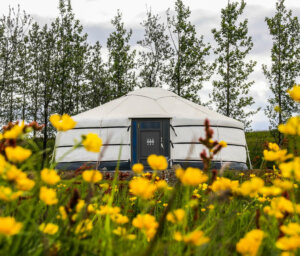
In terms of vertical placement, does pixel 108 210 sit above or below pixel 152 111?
below

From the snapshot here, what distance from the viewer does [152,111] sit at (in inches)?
397

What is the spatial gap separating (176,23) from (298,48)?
5122 millimetres

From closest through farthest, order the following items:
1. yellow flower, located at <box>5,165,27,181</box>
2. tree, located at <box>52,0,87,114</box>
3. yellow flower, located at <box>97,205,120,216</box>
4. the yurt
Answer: yellow flower, located at <box>5,165,27,181</box>, yellow flower, located at <box>97,205,120,216</box>, the yurt, tree, located at <box>52,0,87,114</box>

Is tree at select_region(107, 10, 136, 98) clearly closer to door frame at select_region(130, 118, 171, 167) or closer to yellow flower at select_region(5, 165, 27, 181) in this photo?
door frame at select_region(130, 118, 171, 167)

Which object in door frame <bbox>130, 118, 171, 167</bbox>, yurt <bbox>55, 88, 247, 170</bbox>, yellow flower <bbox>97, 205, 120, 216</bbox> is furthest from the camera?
door frame <bbox>130, 118, 171, 167</bbox>

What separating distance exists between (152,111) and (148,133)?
63cm

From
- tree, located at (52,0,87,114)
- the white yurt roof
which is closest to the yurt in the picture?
the white yurt roof

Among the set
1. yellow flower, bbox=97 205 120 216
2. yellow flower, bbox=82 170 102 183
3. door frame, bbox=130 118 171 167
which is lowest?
yellow flower, bbox=97 205 120 216

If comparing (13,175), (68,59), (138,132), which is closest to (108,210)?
(13,175)

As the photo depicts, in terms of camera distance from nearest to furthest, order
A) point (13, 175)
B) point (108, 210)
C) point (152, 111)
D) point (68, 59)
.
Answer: point (13, 175), point (108, 210), point (152, 111), point (68, 59)

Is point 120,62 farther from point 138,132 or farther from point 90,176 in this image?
point 90,176

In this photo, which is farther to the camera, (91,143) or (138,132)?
(138,132)

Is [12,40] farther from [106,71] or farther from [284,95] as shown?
[284,95]

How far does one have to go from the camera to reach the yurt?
978 cm
